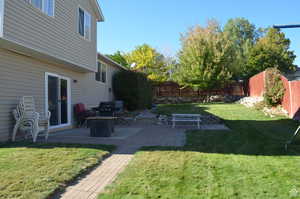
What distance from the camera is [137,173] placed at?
3.98 meters

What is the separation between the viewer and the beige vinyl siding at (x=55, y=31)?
6.05m

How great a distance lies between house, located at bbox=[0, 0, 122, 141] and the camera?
6.36 m

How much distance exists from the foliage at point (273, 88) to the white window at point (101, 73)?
932 cm

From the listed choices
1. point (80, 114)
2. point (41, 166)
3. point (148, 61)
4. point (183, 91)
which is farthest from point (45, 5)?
point (148, 61)

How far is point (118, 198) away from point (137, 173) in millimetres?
935

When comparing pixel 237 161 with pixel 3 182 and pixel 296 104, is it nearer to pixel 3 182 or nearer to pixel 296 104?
pixel 3 182

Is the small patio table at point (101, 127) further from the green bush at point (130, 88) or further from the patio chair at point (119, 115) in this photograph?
the green bush at point (130, 88)

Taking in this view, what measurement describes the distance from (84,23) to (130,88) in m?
5.41

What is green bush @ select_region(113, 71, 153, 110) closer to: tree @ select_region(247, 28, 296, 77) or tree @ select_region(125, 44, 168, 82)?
tree @ select_region(125, 44, 168, 82)

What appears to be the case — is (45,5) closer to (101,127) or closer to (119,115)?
(101,127)

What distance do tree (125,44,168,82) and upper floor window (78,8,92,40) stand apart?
71.9ft

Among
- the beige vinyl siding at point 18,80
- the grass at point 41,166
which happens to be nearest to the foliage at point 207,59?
the beige vinyl siding at point 18,80

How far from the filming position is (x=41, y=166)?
4.19m

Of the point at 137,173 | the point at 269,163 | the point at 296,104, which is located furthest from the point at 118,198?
the point at 296,104
